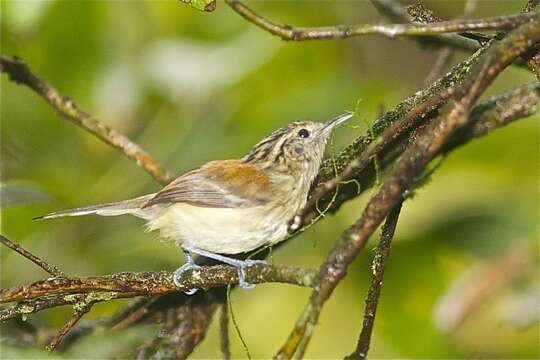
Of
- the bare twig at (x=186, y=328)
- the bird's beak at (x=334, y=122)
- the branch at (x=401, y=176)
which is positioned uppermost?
the bird's beak at (x=334, y=122)

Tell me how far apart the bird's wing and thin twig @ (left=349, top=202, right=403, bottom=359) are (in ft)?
3.31

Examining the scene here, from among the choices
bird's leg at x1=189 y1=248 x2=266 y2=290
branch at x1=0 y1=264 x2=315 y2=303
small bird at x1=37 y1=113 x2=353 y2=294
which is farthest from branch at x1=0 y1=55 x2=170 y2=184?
branch at x1=0 y1=264 x2=315 y2=303

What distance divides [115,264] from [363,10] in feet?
8.49

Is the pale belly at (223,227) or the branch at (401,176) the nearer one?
the branch at (401,176)

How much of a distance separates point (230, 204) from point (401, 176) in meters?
1.75

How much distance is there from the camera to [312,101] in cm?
490

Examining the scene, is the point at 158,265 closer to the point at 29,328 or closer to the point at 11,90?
the point at 29,328

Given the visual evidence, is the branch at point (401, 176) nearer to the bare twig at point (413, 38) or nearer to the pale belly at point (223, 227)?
the pale belly at point (223, 227)

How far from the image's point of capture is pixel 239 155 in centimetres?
481

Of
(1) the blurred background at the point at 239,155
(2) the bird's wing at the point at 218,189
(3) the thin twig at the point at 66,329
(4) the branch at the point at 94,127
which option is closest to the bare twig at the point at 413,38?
(1) the blurred background at the point at 239,155

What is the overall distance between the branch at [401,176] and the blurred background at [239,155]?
1937 millimetres

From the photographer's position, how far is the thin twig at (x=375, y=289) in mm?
2732

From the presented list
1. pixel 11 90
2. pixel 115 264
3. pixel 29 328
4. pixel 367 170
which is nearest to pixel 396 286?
pixel 367 170

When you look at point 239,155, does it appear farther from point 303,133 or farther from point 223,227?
point 223,227
